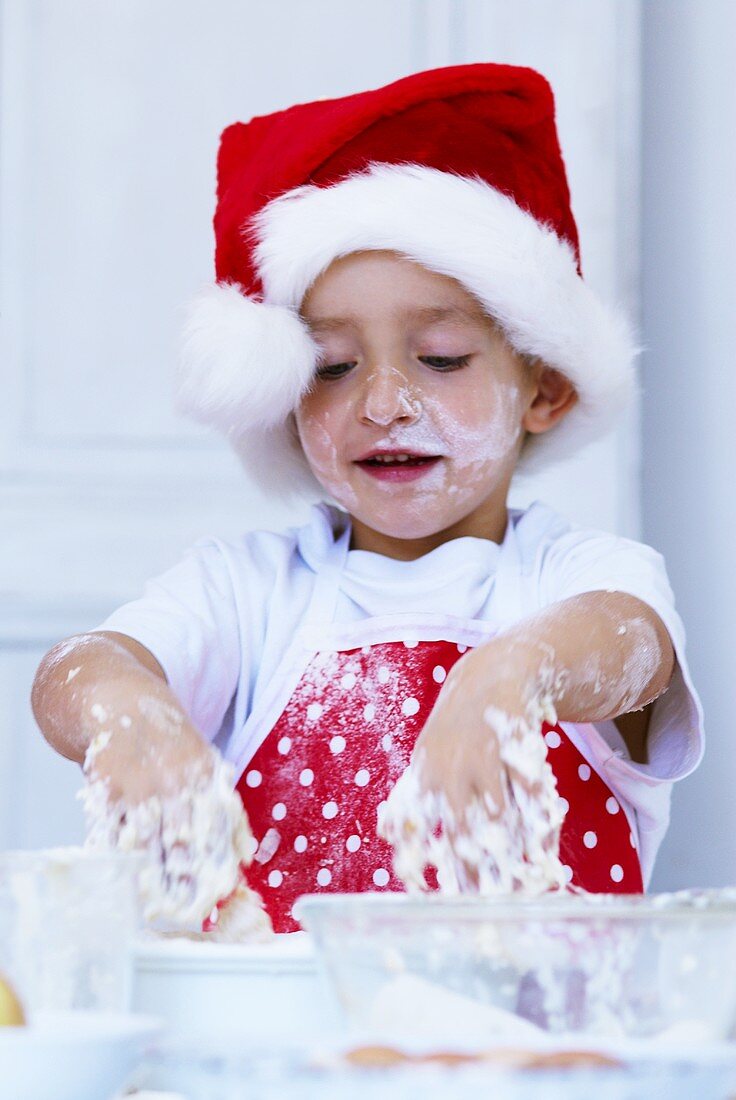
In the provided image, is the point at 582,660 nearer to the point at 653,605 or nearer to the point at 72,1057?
the point at 653,605

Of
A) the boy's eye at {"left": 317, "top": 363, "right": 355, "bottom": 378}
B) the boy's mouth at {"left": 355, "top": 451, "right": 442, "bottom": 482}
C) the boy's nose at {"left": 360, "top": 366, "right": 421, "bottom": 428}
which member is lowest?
the boy's mouth at {"left": 355, "top": 451, "right": 442, "bottom": 482}

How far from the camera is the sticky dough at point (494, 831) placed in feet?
1.84

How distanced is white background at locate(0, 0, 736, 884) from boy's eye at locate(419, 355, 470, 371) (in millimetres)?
401

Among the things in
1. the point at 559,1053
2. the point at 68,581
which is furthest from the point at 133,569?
the point at 559,1053

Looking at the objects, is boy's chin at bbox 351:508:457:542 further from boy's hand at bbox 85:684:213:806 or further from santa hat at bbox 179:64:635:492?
boy's hand at bbox 85:684:213:806

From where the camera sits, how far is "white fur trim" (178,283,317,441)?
3.12 feet

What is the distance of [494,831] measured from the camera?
0.57 m

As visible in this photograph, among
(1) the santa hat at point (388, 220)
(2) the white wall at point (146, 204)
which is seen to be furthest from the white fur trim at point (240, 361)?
(2) the white wall at point (146, 204)

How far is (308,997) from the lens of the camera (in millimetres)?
450

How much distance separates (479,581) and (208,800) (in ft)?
1.45

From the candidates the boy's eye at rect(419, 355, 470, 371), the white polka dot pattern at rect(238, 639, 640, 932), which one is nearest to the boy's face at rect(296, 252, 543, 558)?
the boy's eye at rect(419, 355, 470, 371)

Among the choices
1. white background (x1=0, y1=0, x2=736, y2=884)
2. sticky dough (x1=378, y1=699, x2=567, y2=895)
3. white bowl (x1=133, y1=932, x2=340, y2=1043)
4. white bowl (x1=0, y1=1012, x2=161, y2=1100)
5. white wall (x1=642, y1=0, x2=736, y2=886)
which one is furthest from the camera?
white background (x1=0, y1=0, x2=736, y2=884)

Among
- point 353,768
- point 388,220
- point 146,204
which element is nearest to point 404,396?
point 388,220

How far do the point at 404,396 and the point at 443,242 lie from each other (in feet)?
0.36
